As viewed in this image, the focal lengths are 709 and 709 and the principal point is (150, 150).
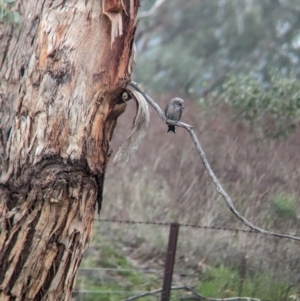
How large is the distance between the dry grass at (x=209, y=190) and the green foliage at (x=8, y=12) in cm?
327

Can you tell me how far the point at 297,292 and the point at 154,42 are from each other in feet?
75.7

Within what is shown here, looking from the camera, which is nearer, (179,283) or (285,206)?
(285,206)

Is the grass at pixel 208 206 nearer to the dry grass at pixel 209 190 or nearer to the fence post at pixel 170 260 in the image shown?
the dry grass at pixel 209 190

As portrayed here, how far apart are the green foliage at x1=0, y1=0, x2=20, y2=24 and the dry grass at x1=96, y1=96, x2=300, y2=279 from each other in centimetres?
327

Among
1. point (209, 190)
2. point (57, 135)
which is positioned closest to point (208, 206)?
point (209, 190)

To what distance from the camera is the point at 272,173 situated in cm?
845

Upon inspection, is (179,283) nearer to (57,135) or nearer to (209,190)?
(209,190)

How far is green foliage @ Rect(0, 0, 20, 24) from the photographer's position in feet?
16.0

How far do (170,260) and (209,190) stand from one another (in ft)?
8.28

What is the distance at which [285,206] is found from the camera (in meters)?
7.80

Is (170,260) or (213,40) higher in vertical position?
(213,40)

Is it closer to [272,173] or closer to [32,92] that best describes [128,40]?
[32,92]

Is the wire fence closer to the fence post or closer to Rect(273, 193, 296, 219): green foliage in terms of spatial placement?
the fence post

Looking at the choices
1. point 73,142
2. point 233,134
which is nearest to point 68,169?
point 73,142
